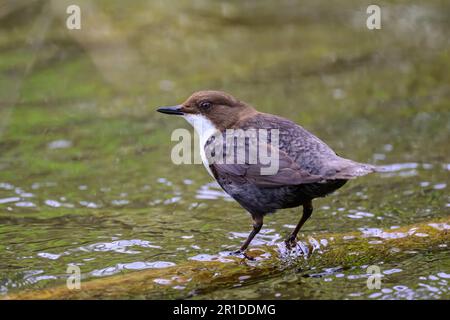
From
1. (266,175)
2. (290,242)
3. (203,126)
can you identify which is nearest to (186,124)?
(203,126)

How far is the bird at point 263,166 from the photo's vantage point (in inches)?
182

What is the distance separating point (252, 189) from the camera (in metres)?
4.93

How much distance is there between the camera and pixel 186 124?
8.90 meters

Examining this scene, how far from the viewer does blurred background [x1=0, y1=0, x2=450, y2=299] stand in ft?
17.9

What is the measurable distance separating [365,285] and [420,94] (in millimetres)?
5002

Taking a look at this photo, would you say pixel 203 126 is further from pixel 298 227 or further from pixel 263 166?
pixel 298 227

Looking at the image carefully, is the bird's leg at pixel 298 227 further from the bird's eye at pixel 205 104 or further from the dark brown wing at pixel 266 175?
the bird's eye at pixel 205 104

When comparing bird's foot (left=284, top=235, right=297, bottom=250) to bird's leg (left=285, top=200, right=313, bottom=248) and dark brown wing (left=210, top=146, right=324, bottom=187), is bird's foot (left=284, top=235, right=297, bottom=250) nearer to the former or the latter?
bird's leg (left=285, top=200, right=313, bottom=248)

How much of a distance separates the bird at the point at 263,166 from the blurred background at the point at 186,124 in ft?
1.64

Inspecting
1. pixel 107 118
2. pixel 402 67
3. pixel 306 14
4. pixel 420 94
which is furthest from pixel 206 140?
pixel 306 14

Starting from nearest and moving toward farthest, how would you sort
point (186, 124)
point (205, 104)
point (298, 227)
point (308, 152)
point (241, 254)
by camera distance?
1. point (308, 152)
2. point (241, 254)
3. point (298, 227)
4. point (205, 104)
5. point (186, 124)

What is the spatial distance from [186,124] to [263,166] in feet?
13.4

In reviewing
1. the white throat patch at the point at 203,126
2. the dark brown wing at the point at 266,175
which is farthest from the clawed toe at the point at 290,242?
the white throat patch at the point at 203,126

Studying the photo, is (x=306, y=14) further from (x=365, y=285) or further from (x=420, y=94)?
(x=365, y=285)
